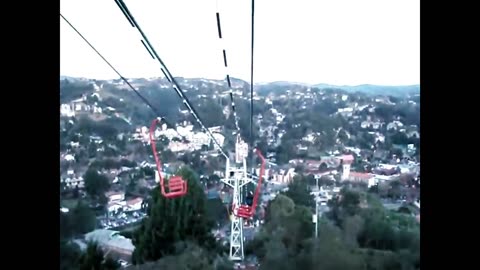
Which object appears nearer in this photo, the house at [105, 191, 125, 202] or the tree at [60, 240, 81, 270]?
the tree at [60, 240, 81, 270]

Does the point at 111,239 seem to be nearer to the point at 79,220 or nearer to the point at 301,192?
the point at 79,220

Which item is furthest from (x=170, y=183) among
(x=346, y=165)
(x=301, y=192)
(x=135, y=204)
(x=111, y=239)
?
(x=346, y=165)

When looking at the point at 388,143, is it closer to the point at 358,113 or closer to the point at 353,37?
the point at 358,113

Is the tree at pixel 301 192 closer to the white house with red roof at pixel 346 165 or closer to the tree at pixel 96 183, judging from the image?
the white house with red roof at pixel 346 165

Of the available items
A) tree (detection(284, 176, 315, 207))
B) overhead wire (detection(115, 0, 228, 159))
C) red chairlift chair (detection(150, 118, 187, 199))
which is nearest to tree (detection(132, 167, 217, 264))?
red chairlift chair (detection(150, 118, 187, 199))

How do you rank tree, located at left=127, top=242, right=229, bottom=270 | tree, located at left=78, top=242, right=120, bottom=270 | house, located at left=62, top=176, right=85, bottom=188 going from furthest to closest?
tree, located at left=127, top=242, right=229, bottom=270
tree, located at left=78, top=242, right=120, bottom=270
house, located at left=62, top=176, right=85, bottom=188

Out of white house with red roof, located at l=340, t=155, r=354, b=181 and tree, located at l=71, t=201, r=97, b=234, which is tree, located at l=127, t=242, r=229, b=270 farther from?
white house with red roof, located at l=340, t=155, r=354, b=181
